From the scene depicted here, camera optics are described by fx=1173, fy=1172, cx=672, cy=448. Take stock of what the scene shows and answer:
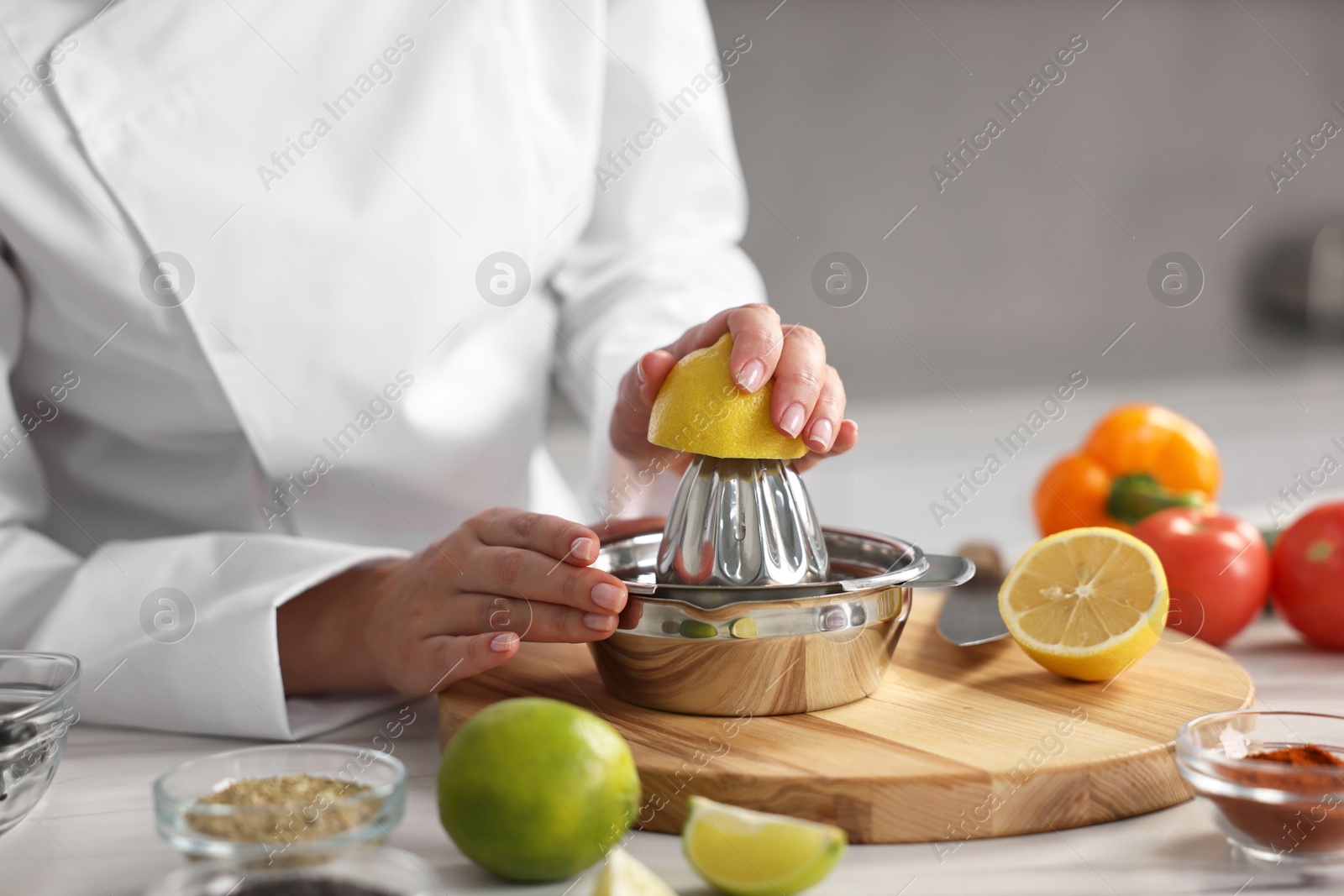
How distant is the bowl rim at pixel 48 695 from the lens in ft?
2.08

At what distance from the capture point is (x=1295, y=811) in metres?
0.59

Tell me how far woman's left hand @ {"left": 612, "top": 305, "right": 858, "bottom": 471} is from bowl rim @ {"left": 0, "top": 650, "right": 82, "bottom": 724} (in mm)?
436

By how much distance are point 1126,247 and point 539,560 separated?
2467 mm

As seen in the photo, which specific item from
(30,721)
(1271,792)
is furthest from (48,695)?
(1271,792)

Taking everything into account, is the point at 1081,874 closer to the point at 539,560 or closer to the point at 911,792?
the point at 911,792

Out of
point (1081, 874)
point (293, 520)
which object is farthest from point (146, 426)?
point (1081, 874)

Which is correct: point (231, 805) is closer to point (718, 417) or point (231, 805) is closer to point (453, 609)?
point (453, 609)

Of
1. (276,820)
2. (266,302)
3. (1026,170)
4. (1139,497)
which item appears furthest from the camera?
(1026,170)

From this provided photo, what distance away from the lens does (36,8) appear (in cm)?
90

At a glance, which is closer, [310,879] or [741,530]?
[310,879]

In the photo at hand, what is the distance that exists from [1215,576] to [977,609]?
8.5 inches

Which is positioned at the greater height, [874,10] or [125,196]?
[874,10]

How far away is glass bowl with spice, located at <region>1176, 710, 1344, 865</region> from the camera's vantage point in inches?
23.2

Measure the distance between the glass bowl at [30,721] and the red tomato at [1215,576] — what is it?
850 millimetres
